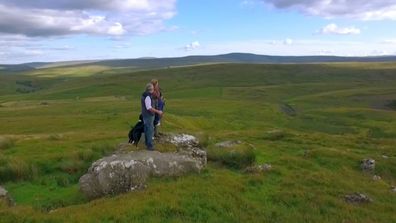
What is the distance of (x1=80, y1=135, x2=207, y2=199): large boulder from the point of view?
2077 cm

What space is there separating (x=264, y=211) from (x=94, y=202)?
22.1ft

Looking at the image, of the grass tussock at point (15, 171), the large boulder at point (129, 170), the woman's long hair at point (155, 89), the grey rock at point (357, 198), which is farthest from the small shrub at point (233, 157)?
the grass tussock at point (15, 171)

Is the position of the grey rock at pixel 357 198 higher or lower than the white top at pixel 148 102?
lower

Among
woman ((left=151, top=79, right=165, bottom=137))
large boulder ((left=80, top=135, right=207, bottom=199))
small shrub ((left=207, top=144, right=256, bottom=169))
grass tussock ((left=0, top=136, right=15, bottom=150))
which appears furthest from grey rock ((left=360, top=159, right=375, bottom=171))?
grass tussock ((left=0, top=136, right=15, bottom=150))

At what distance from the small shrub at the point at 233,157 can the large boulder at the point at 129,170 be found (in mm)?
3871

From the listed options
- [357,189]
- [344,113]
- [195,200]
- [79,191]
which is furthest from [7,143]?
[344,113]

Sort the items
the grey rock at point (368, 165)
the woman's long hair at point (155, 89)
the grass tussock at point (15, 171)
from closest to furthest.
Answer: the grass tussock at point (15, 171) < the woman's long hair at point (155, 89) < the grey rock at point (368, 165)

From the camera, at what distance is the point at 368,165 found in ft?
105

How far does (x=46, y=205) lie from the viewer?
2019 centimetres

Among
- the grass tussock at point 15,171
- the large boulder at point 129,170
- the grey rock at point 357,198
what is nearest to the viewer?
the large boulder at point 129,170

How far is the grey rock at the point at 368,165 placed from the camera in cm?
3173

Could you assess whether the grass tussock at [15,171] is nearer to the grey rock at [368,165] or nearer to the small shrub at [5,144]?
the small shrub at [5,144]

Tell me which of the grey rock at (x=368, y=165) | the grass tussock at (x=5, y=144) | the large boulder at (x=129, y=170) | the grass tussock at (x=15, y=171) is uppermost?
the large boulder at (x=129, y=170)

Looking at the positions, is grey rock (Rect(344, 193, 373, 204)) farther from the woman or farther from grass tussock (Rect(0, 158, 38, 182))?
grass tussock (Rect(0, 158, 38, 182))
